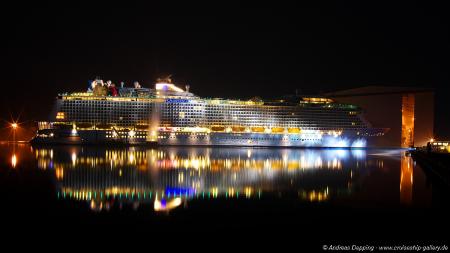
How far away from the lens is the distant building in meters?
45.1

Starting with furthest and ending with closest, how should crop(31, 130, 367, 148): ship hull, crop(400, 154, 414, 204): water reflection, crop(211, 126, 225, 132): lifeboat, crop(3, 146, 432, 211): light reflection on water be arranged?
crop(211, 126, 225, 132): lifeboat < crop(31, 130, 367, 148): ship hull < crop(400, 154, 414, 204): water reflection < crop(3, 146, 432, 211): light reflection on water

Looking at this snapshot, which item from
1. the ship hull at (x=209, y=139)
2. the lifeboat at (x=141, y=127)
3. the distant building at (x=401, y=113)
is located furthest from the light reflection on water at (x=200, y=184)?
the distant building at (x=401, y=113)

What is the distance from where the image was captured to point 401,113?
44938 mm

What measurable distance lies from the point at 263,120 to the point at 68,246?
124 ft

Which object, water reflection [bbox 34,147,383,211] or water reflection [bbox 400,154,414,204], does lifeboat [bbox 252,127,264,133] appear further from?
water reflection [bbox 400,154,414,204]

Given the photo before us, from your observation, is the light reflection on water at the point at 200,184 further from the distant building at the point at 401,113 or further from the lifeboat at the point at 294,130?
the distant building at the point at 401,113

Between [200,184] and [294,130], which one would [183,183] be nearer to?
[200,184]

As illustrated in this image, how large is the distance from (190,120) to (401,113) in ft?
76.6

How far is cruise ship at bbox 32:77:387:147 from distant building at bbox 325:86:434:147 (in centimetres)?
209

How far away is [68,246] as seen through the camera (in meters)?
6.69

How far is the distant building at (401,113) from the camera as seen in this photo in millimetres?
45094

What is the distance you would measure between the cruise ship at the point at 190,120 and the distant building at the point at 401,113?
6.87 feet

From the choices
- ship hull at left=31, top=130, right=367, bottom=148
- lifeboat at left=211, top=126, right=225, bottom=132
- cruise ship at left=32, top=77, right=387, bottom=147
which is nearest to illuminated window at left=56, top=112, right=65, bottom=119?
cruise ship at left=32, top=77, right=387, bottom=147

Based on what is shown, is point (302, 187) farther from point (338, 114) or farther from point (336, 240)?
point (338, 114)
